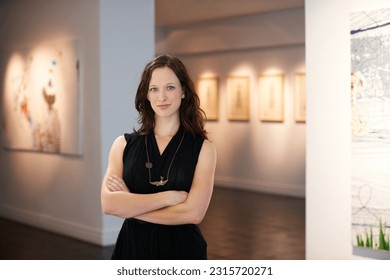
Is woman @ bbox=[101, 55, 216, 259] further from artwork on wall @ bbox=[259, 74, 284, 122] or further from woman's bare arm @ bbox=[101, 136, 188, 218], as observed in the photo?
artwork on wall @ bbox=[259, 74, 284, 122]

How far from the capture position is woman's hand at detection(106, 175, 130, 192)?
2990mm

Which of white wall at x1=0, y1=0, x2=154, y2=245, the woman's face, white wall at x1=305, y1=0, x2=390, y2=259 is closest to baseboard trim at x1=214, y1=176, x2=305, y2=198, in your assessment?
white wall at x1=0, y1=0, x2=154, y2=245

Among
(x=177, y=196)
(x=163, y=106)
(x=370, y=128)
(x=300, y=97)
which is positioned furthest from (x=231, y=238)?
(x=163, y=106)

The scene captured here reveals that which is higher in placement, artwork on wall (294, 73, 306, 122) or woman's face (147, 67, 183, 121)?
artwork on wall (294, 73, 306, 122)

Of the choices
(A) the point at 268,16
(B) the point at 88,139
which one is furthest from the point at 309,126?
(A) the point at 268,16

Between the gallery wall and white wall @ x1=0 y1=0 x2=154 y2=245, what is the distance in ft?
14.9

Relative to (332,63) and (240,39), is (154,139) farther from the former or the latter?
(240,39)

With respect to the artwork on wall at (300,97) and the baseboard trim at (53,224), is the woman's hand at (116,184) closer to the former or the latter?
the baseboard trim at (53,224)

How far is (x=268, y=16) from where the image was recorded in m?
12.0

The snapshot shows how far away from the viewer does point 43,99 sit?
343 inches

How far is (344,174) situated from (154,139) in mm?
2654

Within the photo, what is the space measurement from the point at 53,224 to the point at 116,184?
5.87 meters

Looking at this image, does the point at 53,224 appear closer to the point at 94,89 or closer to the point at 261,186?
the point at 94,89

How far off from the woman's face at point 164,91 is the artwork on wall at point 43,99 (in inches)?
209
